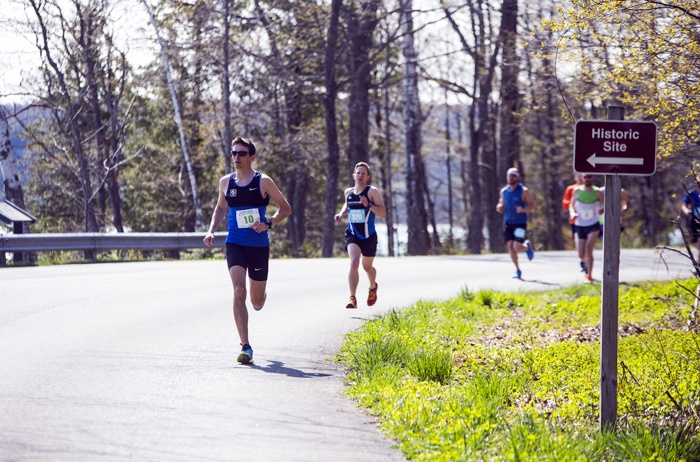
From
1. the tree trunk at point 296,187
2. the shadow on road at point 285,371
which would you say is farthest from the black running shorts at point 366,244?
the tree trunk at point 296,187

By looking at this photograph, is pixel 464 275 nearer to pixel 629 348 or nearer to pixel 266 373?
pixel 629 348

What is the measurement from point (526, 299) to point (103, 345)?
7.07 meters

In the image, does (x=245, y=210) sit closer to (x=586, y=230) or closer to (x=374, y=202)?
(x=374, y=202)

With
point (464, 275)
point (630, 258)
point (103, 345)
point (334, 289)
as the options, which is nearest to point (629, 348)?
point (103, 345)

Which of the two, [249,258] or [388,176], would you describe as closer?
[249,258]

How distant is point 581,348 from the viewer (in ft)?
31.5

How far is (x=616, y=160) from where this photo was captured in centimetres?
598

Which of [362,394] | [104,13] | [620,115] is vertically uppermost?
[104,13]

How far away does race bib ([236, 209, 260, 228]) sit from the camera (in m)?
8.62

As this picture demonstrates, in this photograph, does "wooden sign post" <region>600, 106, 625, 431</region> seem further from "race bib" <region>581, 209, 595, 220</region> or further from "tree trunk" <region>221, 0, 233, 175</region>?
"tree trunk" <region>221, 0, 233, 175</region>

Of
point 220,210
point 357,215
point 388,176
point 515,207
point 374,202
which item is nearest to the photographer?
point 220,210

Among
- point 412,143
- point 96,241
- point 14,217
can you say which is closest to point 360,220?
point 96,241

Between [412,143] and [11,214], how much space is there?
45.1ft

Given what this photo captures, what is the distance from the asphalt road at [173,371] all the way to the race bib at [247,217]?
48.5 inches
